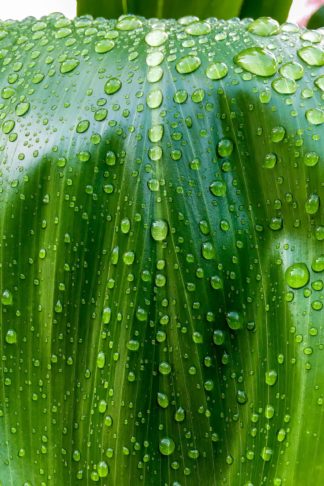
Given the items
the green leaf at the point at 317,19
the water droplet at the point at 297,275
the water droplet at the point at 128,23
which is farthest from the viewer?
the green leaf at the point at 317,19

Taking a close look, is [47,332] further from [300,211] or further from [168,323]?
[300,211]

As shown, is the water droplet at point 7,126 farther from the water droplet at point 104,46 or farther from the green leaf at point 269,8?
the green leaf at point 269,8

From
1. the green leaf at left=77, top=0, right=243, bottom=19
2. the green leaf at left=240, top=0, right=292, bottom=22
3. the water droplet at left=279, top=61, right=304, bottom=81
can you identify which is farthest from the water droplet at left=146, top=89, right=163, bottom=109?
the green leaf at left=240, top=0, right=292, bottom=22

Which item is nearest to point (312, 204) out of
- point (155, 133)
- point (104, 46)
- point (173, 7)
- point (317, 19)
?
point (155, 133)

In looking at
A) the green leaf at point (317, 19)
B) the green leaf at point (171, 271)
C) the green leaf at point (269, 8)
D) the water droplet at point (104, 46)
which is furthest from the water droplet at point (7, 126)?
the green leaf at point (317, 19)

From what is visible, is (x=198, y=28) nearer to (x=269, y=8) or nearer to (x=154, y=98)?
(x=154, y=98)
